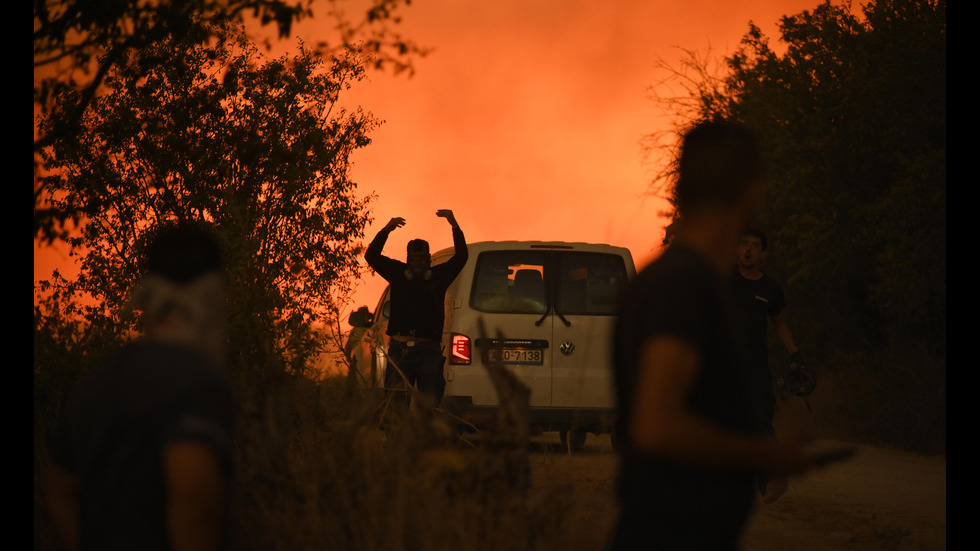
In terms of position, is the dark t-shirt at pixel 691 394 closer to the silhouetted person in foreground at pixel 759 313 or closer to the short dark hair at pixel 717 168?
the short dark hair at pixel 717 168

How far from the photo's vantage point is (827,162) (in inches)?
770

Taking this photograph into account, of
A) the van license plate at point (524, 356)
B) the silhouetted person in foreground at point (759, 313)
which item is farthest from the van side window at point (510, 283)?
the silhouetted person in foreground at point (759, 313)

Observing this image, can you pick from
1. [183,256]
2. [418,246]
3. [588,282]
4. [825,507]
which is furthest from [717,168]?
[588,282]

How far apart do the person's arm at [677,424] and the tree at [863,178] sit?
13090 mm

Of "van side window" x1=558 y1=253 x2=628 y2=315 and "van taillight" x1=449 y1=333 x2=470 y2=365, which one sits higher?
"van side window" x1=558 y1=253 x2=628 y2=315

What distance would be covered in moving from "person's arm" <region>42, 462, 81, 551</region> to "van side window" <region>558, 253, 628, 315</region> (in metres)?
8.56

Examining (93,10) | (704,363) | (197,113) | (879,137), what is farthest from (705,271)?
(879,137)

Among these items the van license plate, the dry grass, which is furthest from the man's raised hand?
the dry grass

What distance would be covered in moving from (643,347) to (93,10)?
4.71 metres

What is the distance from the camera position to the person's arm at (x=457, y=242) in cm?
1004

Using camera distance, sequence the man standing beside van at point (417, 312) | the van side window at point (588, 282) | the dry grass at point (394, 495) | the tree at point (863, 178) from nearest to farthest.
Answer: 1. the dry grass at point (394, 495)
2. the man standing beside van at point (417, 312)
3. the van side window at point (588, 282)
4. the tree at point (863, 178)

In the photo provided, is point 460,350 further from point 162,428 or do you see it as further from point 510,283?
point 162,428

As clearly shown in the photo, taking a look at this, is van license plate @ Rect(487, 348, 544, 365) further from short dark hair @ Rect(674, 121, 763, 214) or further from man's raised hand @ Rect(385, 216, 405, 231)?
short dark hair @ Rect(674, 121, 763, 214)

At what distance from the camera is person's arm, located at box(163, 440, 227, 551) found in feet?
8.00
